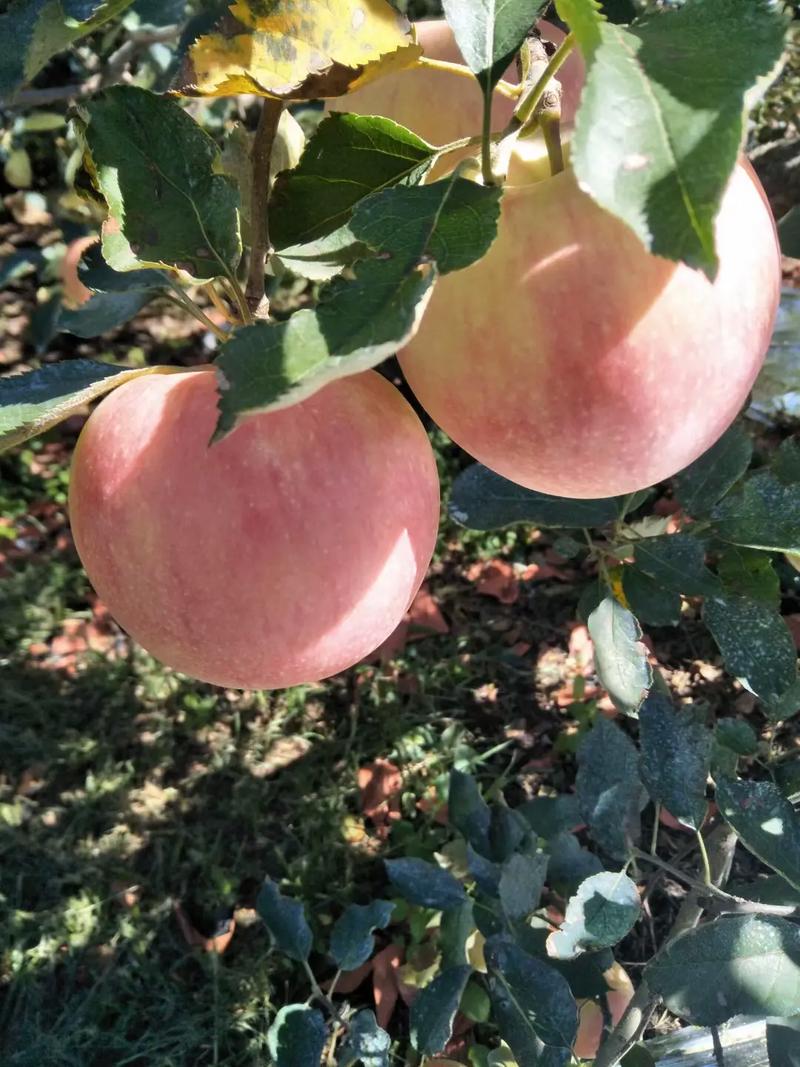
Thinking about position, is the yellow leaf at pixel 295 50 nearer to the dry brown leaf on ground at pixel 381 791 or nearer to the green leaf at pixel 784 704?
the green leaf at pixel 784 704

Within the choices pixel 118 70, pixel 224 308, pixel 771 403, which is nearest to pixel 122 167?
pixel 224 308

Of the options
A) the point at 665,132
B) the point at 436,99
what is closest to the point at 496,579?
the point at 436,99

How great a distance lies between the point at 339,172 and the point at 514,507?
1.58 feet

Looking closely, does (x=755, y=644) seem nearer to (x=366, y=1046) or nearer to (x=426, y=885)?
(x=426, y=885)

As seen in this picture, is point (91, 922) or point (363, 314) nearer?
point (363, 314)

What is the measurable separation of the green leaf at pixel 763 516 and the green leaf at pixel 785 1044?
16.5 inches

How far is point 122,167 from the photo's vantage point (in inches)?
20.5

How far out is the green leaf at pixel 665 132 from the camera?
1.06ft

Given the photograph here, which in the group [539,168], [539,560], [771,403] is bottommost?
[539,560]

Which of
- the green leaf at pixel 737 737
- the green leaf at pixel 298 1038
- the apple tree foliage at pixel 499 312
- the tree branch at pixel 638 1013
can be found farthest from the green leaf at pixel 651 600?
the green leaf at pixel 298 1038

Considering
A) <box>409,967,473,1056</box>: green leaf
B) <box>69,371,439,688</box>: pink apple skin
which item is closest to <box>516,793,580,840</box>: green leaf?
<box>409,967,473,1056</box>: green leaf

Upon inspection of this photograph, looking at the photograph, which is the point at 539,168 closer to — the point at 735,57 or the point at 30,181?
the point at 735,57

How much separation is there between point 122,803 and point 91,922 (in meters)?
0.19

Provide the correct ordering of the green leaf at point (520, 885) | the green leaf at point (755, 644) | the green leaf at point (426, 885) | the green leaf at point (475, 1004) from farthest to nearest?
the green leaf at point (475, 1004)
the green leaf at point (426, 885)
the green leaf at point (520, 885)
the green leaf at point (755, 644)
